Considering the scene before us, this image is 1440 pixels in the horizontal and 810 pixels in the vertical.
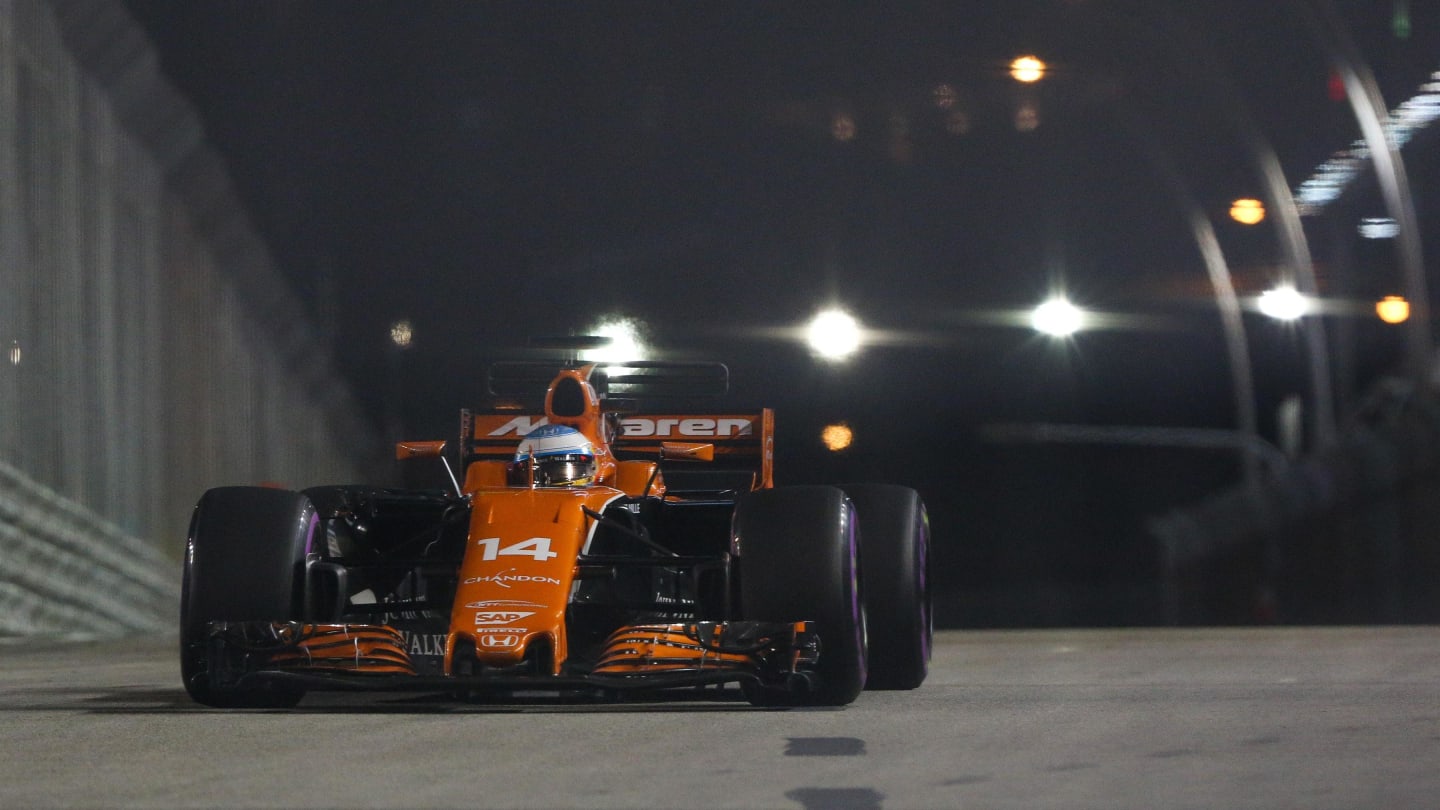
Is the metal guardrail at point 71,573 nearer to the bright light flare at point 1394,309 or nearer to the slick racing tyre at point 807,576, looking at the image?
the slick racing tyre at point 807,576

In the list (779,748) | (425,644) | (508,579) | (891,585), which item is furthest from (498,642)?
(891,585)

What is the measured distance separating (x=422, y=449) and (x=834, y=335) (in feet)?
80.7

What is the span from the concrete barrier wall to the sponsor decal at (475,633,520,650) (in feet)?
31.7

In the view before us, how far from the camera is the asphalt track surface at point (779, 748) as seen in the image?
231 inches

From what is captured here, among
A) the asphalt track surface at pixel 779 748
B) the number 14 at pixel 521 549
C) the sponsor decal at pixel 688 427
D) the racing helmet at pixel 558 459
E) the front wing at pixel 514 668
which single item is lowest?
the asphalt track surface at pixel 779 748

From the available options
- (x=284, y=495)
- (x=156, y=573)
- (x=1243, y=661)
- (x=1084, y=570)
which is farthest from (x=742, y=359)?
(x=1084, y=570)

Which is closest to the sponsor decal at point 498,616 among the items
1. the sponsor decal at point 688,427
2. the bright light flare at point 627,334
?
the sponsor decal at point 688,427

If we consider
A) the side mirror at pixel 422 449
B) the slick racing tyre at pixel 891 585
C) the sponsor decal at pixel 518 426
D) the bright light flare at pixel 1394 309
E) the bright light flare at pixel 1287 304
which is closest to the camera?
the slick racing tyre at pixel 891 585

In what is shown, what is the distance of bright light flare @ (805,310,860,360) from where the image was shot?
36525 millimetres

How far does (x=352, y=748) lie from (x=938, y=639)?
10.5 metres

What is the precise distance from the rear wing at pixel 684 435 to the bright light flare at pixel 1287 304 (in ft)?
71.2

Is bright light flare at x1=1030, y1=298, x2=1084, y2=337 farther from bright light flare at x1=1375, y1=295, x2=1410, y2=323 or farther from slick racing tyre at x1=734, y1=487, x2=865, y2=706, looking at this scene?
slick racing tyre at x1=734, y1=487, x2=865, y2=706

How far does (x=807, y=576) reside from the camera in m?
8.82

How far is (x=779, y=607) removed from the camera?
28.9 feet
